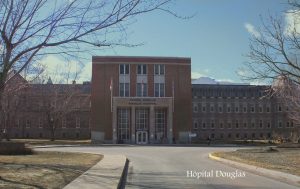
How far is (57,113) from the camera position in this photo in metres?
93.2

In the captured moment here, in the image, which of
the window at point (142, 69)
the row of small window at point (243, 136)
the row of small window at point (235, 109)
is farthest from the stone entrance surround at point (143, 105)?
the row of small window at point (243, 136)

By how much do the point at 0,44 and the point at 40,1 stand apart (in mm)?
2268

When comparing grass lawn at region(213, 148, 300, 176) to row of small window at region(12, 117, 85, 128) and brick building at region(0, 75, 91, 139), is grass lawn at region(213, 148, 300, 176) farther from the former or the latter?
row of small window at region(12, 117, 85, 128)

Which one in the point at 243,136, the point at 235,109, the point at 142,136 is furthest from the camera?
the point at 235,109

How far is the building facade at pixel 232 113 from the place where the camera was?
13312 centimetres

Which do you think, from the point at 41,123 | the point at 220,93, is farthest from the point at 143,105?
the point at 220,93

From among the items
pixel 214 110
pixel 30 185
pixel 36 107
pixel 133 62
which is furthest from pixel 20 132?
pixel 30 185

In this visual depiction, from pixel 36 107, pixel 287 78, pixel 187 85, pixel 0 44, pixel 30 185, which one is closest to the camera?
pixel 30 185

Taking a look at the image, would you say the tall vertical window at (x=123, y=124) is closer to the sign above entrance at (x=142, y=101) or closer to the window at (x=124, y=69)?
the sign above entrance at (x=142, y=101)

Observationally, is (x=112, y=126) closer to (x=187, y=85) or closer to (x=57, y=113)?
(x=57, y=113)

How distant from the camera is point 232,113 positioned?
5300 inches

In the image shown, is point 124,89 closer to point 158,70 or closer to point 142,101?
point 142,101

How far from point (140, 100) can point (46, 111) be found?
17172 millimetres

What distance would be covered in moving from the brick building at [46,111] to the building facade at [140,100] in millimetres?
5964
